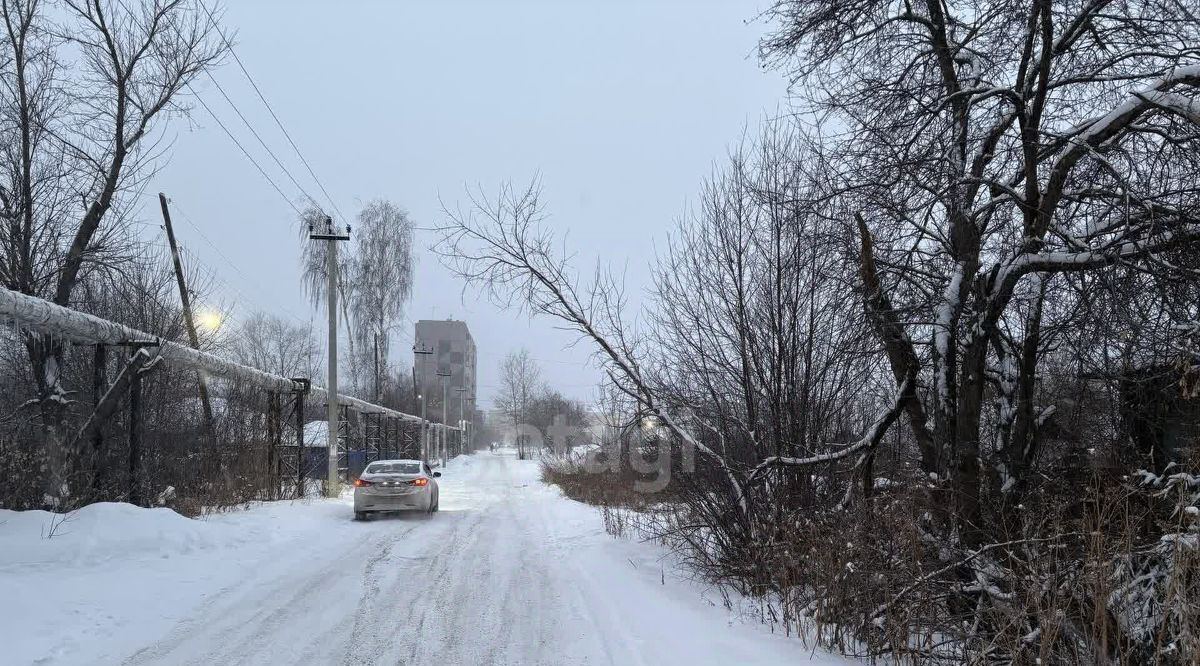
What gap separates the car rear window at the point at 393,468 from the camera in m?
16.6

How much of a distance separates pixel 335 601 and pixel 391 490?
882cm

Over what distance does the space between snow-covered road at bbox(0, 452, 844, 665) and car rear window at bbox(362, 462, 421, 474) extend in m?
4.35

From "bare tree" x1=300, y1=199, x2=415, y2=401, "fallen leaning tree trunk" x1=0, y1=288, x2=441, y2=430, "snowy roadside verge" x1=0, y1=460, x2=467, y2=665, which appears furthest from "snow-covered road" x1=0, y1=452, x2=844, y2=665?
"bare tree" x1=300, y1=199, x2=415, y2=401

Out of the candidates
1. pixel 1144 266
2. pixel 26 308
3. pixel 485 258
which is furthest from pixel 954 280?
pixel 26 308

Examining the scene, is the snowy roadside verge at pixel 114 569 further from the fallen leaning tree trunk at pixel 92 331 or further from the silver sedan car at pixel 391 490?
the silver sedan car at pixel 391 490

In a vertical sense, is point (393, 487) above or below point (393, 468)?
below

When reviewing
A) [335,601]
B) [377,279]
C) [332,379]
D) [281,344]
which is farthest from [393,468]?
[281,344]

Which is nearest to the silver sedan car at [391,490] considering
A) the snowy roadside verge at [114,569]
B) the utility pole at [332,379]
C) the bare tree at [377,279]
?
the snowy roadside verge at [114,569]

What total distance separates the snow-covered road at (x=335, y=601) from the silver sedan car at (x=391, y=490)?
11.7 ft

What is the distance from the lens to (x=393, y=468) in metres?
16.8

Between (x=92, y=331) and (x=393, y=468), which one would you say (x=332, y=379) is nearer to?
(x=393, y=468)

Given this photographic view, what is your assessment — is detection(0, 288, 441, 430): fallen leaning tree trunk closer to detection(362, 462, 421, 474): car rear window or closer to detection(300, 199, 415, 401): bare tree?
detection(362, 462, 421, 474): car rear window

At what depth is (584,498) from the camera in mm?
19828

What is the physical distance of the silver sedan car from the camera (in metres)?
15.8
